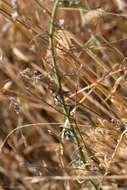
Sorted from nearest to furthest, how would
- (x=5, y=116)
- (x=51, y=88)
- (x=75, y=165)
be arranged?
1. (x=51, y=88)
2. (x=75, y=165)
3. (x=5, y=116)

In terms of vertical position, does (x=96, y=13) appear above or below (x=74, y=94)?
above

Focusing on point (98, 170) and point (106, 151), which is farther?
point (106, 151)

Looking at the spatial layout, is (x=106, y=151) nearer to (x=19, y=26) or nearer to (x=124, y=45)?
(x=19, y=26)

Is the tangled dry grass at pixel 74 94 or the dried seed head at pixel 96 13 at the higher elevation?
the dried seed head at pixel 96 13

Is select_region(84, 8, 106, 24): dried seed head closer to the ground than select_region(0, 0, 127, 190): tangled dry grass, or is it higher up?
higher up

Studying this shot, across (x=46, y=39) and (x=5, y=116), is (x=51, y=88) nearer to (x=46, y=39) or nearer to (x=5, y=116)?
(x=46, y=39)

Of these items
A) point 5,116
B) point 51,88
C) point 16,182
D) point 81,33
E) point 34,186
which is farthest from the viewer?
point 5,116

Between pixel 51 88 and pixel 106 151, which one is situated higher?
pixel 51 88

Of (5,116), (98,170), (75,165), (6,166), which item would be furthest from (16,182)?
(98,170)

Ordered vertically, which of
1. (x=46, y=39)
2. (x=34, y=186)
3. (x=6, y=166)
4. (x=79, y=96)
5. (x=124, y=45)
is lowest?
(x=34, y=186)

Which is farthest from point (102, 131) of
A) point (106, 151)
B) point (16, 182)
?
point (16, 182)
